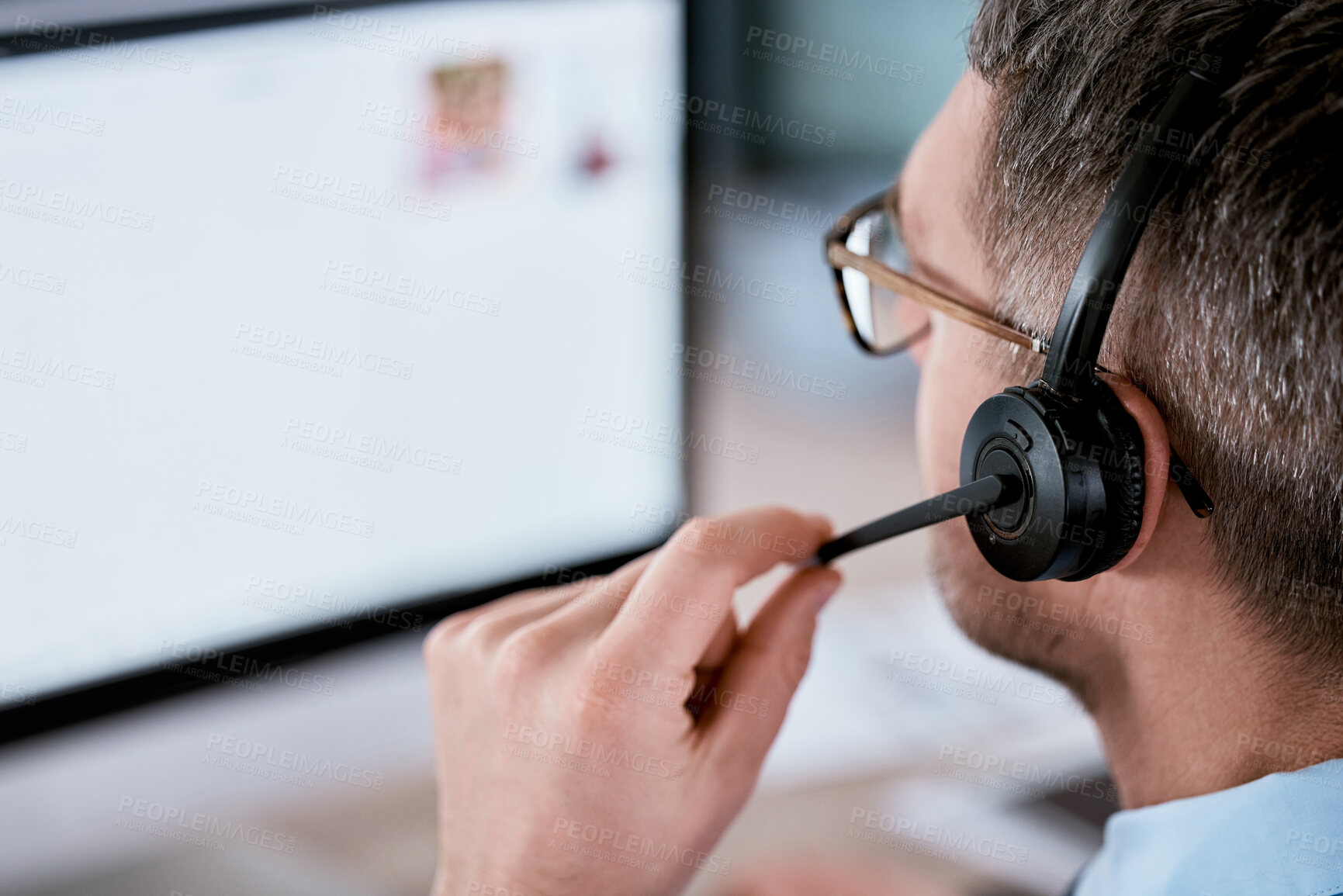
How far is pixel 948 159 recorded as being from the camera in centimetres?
55

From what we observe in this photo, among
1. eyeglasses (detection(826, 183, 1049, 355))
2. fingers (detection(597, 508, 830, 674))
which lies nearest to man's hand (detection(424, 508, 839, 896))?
fingers (detection(597, 508, 830, 674))

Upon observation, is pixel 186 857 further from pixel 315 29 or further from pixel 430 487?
pixel 315 29

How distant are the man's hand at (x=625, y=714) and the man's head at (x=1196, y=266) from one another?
162 millimetres

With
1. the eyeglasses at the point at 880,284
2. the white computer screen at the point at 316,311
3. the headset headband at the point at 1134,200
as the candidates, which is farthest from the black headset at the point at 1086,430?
the white computer screen at the point at 316,311

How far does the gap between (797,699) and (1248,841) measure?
55cm

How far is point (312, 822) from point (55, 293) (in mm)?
433

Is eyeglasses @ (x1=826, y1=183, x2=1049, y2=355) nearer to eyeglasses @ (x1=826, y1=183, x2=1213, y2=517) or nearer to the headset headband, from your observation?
eyeglasses @ (x1=826, y1=183, x2=1213, y2=517)

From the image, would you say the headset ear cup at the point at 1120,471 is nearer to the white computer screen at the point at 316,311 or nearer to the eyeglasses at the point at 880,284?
the eyeglasses at the point at 880,284

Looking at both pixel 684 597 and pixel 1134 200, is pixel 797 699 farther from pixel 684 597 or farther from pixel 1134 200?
pixel 1134 200

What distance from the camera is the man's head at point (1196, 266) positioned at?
38cm

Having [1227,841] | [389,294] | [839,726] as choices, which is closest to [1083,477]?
[1227,841]

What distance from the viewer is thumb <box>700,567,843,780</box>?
60cm

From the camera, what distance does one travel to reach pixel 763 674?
61 centimetres

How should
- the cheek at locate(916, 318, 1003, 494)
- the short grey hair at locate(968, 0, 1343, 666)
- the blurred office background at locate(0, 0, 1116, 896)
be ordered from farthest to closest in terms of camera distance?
the blurred office background at locate(0, 0, 1116, 896) < the cheek at locate(916, 318, 1003, 494) < the short grey hair at locate(968, 0, 1343, 666)
